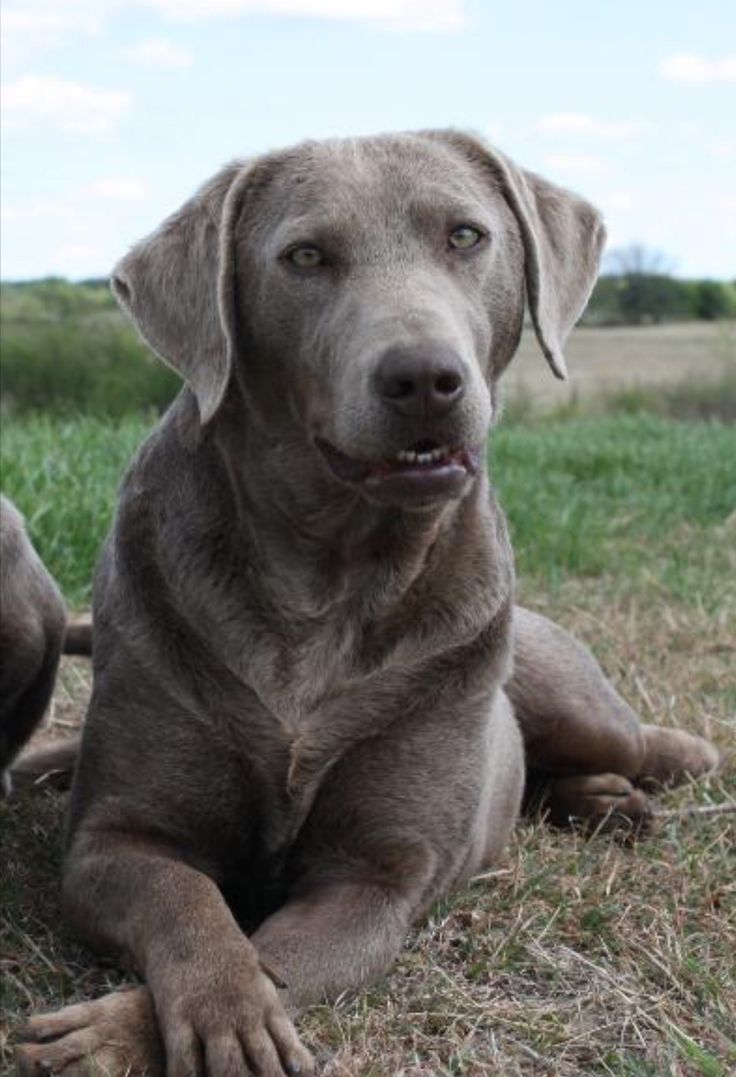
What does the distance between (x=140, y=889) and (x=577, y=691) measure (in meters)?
1.47

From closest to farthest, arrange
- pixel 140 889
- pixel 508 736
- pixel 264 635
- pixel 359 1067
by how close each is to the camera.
Answer: pixel 359 1067 → pixel 140 889 → pixel 264 635 → pixel 508 736

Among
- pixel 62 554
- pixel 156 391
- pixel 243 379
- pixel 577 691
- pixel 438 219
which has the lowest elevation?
pixel 156 391

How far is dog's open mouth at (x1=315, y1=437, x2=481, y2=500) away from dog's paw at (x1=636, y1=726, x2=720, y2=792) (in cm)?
162

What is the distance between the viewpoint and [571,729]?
4230mm

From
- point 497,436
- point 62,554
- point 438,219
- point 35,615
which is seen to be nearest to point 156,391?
point 497,436

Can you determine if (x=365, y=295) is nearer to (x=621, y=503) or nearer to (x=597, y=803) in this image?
(x=597, y=803)

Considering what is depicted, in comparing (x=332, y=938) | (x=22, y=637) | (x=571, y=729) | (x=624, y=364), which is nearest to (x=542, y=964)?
(x=332, y=938)

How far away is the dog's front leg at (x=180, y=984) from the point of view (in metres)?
2.71

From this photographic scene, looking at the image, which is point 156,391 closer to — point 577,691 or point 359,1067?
point 577,691

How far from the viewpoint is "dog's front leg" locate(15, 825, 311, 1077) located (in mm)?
2713

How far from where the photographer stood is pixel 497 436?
11.6 metres

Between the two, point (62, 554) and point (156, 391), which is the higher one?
point (62, 554)

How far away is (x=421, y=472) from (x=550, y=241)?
2.35 feet

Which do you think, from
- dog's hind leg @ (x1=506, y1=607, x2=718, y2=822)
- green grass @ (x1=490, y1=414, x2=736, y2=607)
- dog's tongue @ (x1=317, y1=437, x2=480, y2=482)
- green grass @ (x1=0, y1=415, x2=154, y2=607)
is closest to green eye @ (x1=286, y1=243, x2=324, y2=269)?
dog's tongue @ (x1=317, y1=437, x2=480, y2=482)
